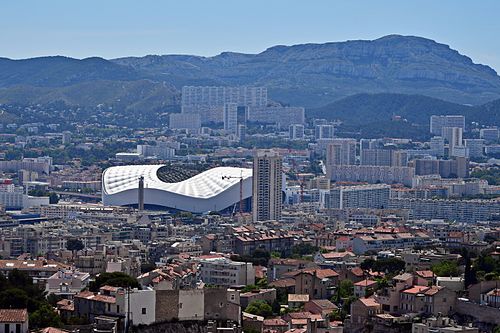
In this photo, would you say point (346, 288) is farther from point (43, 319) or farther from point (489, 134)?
point (489, 134)

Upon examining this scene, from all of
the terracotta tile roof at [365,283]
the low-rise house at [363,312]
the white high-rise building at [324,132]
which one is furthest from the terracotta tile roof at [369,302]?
the white high-rise building at [324,132]

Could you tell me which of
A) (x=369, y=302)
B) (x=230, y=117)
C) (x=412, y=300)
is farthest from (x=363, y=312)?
(x=230, y=117)

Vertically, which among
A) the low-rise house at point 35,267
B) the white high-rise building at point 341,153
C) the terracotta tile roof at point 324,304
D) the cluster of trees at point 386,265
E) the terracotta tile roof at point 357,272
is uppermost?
the white high-rise building at point 341,153

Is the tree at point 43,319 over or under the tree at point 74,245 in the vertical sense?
over

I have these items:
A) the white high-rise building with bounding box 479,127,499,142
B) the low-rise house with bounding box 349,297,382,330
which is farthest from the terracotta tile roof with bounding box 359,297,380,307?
the white high-rise building with bounding box 479,127,499,142

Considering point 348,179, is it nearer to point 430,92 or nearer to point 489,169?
point 489,169

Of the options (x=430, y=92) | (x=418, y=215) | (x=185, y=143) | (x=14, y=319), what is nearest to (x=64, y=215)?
(x=418, y=215)

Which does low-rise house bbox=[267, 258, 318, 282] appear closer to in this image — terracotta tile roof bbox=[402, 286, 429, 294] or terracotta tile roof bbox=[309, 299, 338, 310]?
terracotta tile roof bbox=[309, 299, 338, 310]

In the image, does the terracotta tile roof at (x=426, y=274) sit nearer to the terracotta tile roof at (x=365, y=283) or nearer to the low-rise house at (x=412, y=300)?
the terracotta tile roof at (x=365, y=283)
